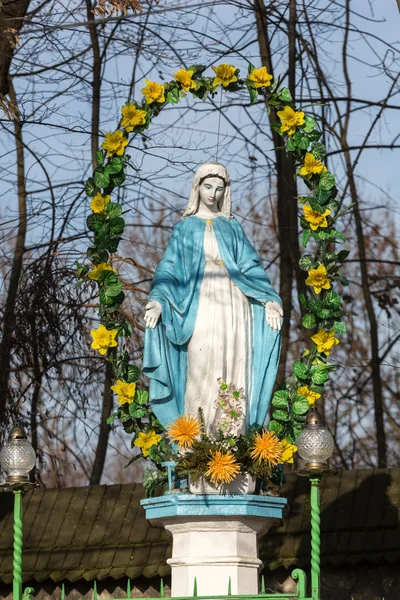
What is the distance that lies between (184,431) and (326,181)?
2.47m

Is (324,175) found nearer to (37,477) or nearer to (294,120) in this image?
(294,120)

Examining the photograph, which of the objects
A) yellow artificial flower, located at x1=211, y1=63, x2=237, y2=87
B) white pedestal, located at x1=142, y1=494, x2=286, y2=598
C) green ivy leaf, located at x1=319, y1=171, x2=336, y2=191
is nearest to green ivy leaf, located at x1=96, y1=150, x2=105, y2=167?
yellow artificial flower, located at x1=211, y1=63, x2=237, y2=87

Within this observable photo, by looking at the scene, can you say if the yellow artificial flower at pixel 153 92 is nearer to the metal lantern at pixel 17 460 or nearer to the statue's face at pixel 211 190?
the statue's face at pixel 211 190

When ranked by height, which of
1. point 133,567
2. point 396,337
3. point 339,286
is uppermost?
point 339,286

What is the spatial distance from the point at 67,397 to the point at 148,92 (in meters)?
5.72

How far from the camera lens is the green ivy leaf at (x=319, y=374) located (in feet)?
37.7

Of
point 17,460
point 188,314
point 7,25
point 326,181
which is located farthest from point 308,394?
point 7,25

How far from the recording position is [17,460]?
34.0ft

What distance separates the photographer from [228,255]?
11484 mm

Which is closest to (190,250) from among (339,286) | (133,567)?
(133,567)

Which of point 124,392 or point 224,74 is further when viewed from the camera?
point 224,74

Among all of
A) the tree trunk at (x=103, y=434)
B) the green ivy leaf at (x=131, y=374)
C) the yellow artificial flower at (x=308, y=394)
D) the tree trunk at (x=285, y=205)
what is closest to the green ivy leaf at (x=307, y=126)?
the yellow artificial flower at (x=308, y=394)

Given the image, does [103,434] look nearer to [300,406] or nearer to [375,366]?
[375,366]

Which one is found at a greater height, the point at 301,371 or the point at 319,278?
the point at 319,278
